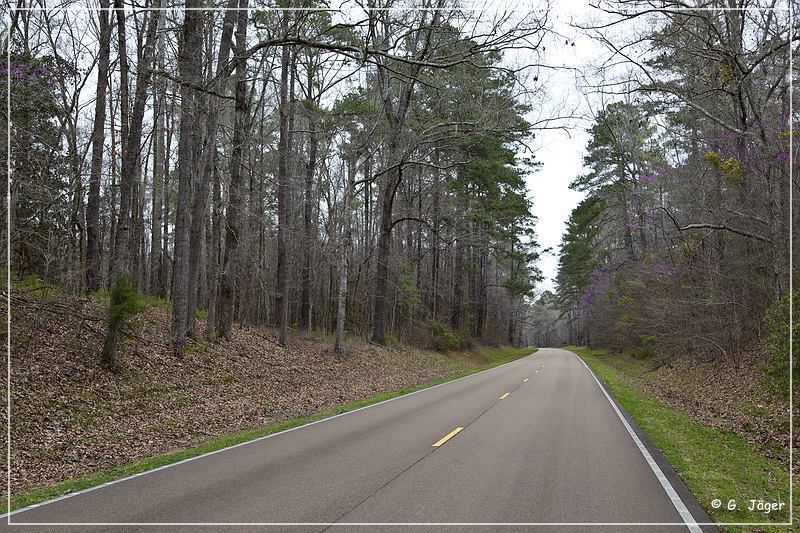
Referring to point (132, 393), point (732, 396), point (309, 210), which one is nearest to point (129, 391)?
point (132, 393)

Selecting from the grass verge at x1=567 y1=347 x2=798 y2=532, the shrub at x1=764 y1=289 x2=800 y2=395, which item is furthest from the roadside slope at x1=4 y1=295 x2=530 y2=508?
the shrub at x1=764 y1=289 x2=800 y2=395

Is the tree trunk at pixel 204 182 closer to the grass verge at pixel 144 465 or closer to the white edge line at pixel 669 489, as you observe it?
the grass verge at pixel 144 465

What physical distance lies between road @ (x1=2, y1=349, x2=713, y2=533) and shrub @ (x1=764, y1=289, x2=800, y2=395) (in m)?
3.14

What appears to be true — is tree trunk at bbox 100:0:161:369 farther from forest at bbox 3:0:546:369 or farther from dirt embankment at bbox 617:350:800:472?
dirt embankment at bbox 617:350:800:472

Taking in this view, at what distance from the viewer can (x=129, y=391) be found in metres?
12.2

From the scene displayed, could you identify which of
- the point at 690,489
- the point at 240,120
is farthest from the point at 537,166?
the point at 690,489

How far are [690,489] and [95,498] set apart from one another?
6.88 meters

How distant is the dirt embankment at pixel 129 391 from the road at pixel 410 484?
6.62 ft

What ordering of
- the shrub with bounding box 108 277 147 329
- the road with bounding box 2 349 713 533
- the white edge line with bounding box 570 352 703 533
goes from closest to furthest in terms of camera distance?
A: 1. the white edge line with bounding box 570 352 703 533
2. the road with bounding box 2 349 713 533
3. the shrub with bounding box 108 277 147 329

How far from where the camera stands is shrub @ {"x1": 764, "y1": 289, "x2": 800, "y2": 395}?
10828mm

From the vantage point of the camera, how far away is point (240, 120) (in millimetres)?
18812

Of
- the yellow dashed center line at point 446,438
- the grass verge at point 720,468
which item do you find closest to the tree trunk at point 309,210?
the yellow dashed center line at point 446,438

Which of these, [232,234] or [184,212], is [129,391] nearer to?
[184,212]

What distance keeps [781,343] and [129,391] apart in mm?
13582
